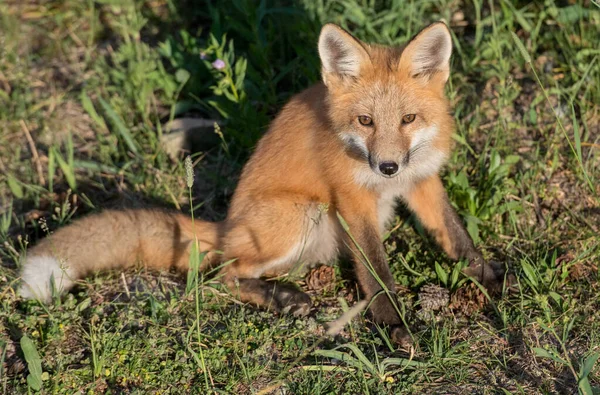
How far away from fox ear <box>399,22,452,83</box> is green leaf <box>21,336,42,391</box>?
2.17 metres

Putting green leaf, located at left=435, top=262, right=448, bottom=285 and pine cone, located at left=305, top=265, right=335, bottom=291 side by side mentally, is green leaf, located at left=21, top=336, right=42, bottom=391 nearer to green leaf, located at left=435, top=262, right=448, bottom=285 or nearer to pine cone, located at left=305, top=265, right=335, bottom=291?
pine cone, located at left=305, top=265, right=335, bottom=291

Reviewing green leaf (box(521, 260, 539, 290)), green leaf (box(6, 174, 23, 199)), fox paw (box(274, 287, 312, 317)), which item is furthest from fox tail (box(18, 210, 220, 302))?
green leaf (box(521, 260, 539, 290))

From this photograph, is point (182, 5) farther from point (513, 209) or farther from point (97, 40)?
point (513, 209)

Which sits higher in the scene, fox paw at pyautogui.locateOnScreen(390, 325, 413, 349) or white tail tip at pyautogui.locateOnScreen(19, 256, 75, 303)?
white tail tip at pyautogui.locateOnScreen(19, 256, 75, 303)

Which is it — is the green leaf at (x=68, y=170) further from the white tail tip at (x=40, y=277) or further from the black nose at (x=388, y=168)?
the black nose at (x=388, y=168)

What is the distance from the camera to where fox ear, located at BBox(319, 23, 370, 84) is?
3.36 m

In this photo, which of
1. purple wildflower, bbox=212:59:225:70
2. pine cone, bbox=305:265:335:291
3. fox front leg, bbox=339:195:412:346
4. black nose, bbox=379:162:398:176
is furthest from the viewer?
purple wildflower, bbox=212:59:225:70

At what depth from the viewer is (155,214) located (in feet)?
13.1

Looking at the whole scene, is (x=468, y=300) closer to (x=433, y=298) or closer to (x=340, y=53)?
(x=433, y=298)

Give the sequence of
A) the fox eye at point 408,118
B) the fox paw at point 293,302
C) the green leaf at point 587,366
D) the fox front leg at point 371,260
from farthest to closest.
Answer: the fox paw at point 293,302
the fox front leg at point 371,260
the fox eye at point 408,118
the green leaf at point 587,366

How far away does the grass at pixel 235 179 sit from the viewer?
3.19 metres

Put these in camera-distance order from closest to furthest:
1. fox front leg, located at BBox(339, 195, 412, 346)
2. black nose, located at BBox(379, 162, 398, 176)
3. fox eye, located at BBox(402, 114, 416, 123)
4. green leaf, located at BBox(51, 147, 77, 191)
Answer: black nose, located at BBox(379, 162, 398, 176) < fox eye, located at BBox(402, 114, 416, 123) < fox front leg, located at BBox(339, 195, 412, 346) < green leaf, located at BBox(51, 147, 77, 191)

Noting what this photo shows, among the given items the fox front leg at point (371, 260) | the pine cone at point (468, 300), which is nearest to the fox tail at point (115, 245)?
the fox front leg at point (371, 260)

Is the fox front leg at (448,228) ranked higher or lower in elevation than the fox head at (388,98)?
lower
